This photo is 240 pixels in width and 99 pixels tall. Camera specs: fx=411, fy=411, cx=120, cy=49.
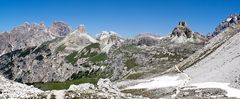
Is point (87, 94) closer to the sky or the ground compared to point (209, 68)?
closer to the ground

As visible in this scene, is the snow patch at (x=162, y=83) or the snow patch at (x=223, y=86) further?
the snow patch at (x=162, y=83)

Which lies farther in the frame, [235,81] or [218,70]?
[218,70]

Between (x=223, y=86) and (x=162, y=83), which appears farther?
(x=162, y=83)

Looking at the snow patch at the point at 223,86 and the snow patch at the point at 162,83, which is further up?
the snow patch at the point at 162,83

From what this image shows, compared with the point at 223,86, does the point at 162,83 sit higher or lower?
higher

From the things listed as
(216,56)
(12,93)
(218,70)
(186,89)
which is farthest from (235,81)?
(12,93)

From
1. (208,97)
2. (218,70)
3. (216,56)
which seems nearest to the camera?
(208,97)

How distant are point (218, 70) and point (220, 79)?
12.7 meters

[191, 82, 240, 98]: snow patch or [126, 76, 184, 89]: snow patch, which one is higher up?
[126, 76, 184, 89]: snow patch

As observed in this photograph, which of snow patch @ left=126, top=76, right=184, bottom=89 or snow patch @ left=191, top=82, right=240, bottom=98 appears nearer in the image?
snow patch @ left=191, top=82, right=240, bottom=98

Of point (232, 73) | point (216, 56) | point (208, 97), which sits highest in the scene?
point (216, 56)

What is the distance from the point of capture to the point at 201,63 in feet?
524

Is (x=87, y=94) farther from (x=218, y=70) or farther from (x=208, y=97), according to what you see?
(x=218, y=70)

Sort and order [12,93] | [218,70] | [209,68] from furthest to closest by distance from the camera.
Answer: [209,68] → [218,70] → [12,93]
